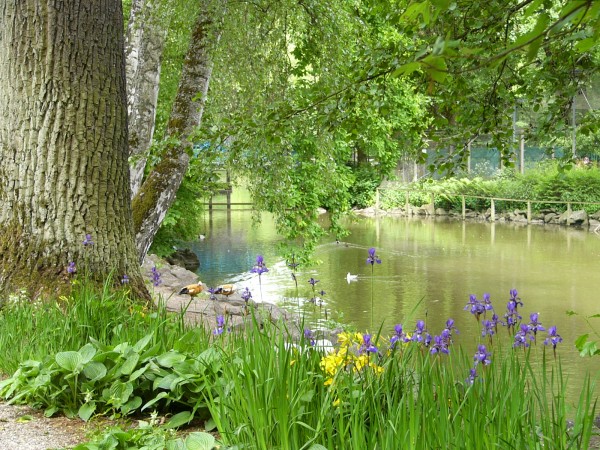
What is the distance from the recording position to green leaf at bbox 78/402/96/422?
320 cm

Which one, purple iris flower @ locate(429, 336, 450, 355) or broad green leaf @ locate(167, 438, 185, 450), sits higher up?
purple iris flower @ locate(429, 336, 450, 355)

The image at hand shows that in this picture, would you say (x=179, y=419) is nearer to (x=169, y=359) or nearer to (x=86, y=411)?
(x=169, y=359)

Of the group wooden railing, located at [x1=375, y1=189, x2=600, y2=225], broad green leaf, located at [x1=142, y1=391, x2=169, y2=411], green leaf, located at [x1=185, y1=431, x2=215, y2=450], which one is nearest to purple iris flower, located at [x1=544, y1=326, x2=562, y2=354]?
green leaf, located at [x1=185, y1=431, x2=215, y2=450]

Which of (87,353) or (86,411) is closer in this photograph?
(86,411)

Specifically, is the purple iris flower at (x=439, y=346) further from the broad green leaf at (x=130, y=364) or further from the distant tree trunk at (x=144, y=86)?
the distant tree trunk at (x=144, y=86)

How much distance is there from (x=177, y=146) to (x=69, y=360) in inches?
157

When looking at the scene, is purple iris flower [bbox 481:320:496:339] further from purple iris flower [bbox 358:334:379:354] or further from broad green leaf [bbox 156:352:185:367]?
broad green leaf [bbox 156:352:185:367]

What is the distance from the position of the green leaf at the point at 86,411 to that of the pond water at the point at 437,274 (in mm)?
3917

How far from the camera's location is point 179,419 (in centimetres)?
308

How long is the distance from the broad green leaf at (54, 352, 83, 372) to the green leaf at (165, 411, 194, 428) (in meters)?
0.48

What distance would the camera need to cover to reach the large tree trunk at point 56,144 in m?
4.78

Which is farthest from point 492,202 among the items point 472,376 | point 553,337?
point 472,376

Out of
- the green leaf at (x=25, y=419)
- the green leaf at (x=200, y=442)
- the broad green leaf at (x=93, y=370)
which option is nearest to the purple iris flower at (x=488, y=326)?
the green leaf at (x=200, y=442)

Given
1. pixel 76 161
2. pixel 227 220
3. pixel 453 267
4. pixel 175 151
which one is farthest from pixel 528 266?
pixel 227 220
